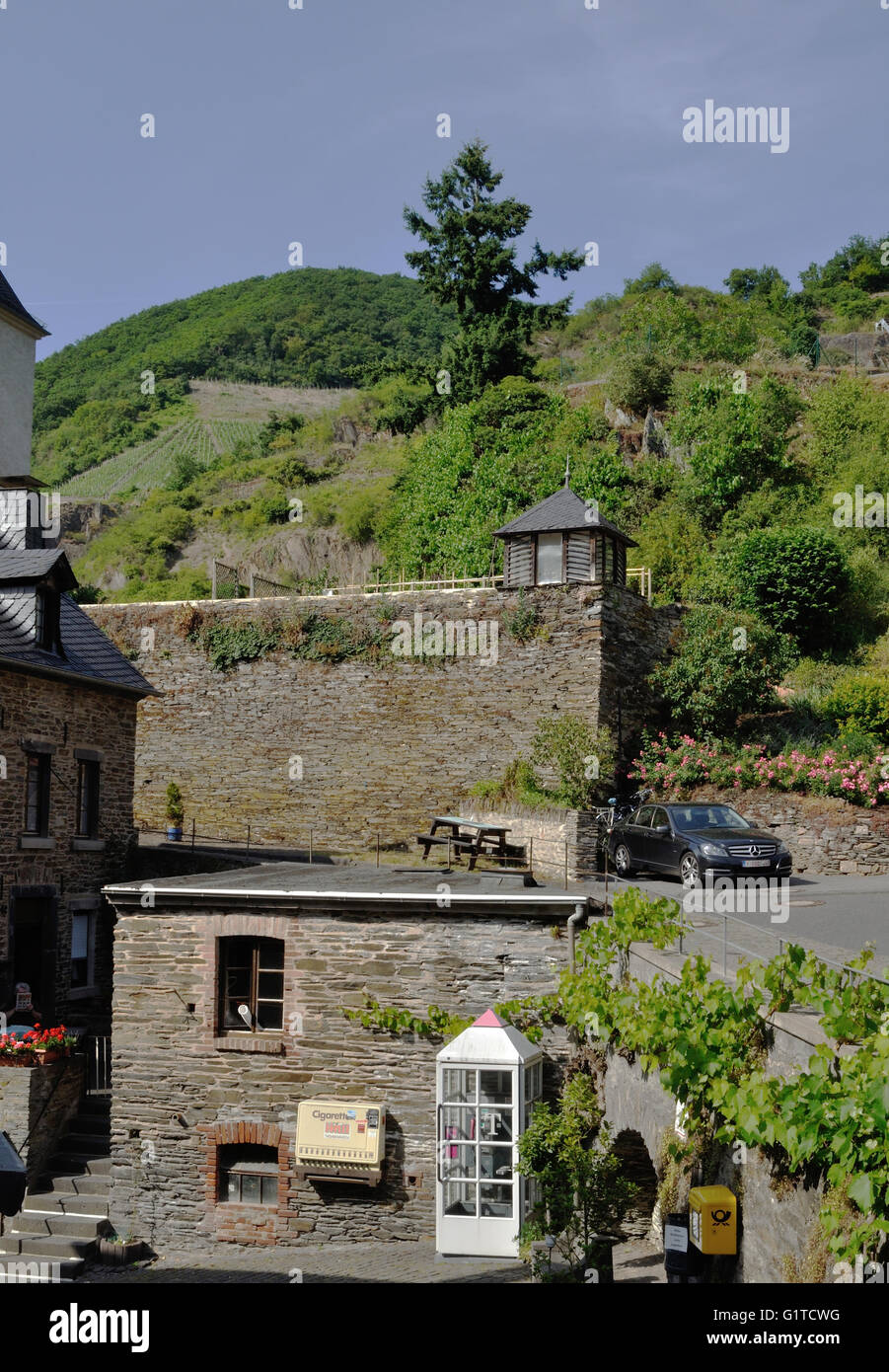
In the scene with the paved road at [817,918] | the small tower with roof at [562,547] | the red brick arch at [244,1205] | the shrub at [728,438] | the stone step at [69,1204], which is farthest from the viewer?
the shrub at [728,438]

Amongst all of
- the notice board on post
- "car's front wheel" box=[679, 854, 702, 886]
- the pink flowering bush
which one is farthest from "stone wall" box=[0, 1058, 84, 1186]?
the pink flowering bush

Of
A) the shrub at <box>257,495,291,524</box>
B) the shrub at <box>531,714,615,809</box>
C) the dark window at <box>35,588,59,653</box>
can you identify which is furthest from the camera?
the shrub at <box>257,495,291,524</box>

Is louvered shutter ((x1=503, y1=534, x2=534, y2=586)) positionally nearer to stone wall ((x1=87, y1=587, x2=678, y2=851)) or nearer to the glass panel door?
stone wall ((x1=87, y1=587, x2=678, y2=851))

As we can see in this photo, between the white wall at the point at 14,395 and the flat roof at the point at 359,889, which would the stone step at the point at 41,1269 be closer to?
the flat roof at the point at 359,889

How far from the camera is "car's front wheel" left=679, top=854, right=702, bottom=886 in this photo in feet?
57.8

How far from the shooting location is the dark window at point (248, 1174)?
51.0 ft

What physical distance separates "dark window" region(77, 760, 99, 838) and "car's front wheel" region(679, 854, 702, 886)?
33.6 ft

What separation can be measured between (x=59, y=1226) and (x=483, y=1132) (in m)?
5.87

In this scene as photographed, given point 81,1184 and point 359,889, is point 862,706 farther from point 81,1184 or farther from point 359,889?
point 81,1184

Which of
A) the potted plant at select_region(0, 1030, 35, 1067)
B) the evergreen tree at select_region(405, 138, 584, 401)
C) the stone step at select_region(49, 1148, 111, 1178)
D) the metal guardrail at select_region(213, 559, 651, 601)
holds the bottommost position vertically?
the stone step at select_region(49, 1148, 111, 1178)

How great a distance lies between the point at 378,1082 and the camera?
15.2 metres

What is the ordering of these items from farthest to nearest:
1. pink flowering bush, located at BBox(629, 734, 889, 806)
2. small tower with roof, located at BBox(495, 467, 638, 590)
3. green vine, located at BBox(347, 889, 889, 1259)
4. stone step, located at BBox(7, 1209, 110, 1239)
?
1. small tower with roof, located at BBox(495, 467, 638, 590)
2. pink flowering bush, located at BBox(629, 734, 889, 806)
3. stone step, located at BBox(7, 1209, 110, 1239)
4. green vine, located at BBox(347, 889, 889, 1259)

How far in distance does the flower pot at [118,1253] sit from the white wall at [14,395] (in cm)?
1859

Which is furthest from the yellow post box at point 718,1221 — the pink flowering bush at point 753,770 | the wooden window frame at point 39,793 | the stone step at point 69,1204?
the pink flowering bush at point 753,770
